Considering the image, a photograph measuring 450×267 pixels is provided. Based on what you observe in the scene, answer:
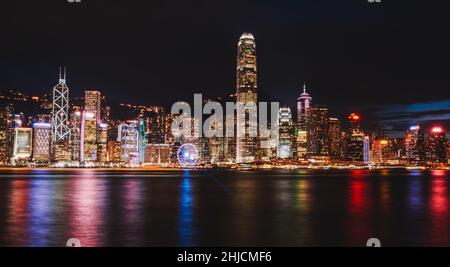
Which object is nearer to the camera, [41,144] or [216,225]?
[216,225]

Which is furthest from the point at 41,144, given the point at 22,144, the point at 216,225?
the point at 216,225

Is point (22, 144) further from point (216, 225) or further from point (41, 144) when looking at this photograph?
point (216, 225)

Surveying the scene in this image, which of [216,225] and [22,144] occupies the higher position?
[22,144]

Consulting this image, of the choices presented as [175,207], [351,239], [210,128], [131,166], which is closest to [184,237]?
[351,239]

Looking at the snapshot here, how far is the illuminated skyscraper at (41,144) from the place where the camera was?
177 meters

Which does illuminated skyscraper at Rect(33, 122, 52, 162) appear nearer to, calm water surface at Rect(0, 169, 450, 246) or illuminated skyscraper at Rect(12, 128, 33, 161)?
illuminated skyscraper at Rect(12, 128, 33, 161)

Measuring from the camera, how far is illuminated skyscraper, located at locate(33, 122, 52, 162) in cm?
17706

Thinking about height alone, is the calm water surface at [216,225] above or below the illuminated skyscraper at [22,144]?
below

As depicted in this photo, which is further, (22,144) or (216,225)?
(22,144)

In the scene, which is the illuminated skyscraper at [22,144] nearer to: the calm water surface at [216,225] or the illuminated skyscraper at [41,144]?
the illuminated skyscraper at [41,144]

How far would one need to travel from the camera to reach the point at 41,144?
178250 millimetres

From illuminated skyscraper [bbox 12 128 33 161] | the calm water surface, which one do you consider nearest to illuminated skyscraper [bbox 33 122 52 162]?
illuminated skyscraper [bbox 12 128 33 161]

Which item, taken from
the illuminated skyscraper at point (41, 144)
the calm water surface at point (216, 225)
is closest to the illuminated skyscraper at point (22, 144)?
the illuminated skyscraper at point (41, 144)

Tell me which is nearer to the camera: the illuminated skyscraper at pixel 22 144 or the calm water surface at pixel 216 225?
the calm water surface at pixel 216 225
